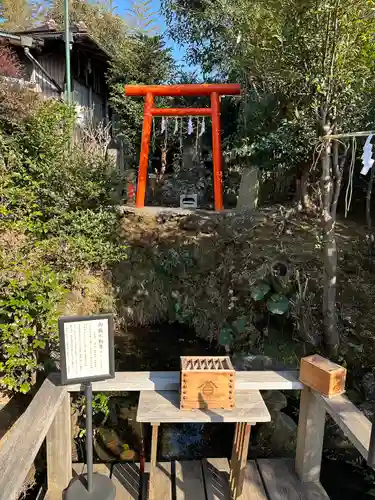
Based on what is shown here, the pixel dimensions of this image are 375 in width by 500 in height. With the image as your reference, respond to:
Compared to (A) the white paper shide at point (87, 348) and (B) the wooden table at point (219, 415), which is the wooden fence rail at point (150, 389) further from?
(A) the white paper shide at point (87, 348)

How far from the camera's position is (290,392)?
476 cm

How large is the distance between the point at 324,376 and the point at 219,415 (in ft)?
2.30

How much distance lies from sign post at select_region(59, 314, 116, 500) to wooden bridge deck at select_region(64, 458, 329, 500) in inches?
20.9

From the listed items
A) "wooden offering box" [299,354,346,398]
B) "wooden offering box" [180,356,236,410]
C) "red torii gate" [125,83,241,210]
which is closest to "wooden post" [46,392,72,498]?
"wooden offering box" [180,356,236,410]

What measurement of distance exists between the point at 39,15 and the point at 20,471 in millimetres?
21249

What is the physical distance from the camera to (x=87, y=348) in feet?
6.92

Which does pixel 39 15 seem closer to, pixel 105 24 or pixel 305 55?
pixel 105 24

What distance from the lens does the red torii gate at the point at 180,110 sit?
293 inches

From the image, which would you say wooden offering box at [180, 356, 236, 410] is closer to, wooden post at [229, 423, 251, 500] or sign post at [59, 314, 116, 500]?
wooden post at [229, 423, 251, 500]

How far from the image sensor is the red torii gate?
7.43m

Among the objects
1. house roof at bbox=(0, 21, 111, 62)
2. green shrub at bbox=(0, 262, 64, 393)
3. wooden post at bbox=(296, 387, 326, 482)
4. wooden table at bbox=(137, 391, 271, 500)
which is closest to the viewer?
wooden table at bbox=(137, 391, 271, 500)

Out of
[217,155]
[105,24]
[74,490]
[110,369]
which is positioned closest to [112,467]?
[74,490]

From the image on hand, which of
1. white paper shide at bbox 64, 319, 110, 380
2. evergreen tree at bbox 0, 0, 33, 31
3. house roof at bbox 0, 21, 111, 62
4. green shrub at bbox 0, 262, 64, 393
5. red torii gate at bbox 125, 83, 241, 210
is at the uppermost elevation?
evergreen tree at bbox 0, 0, 33, 31

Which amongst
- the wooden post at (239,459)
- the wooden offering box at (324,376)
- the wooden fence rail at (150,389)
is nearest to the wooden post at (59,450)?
the wooden fence rail at (150,389)
